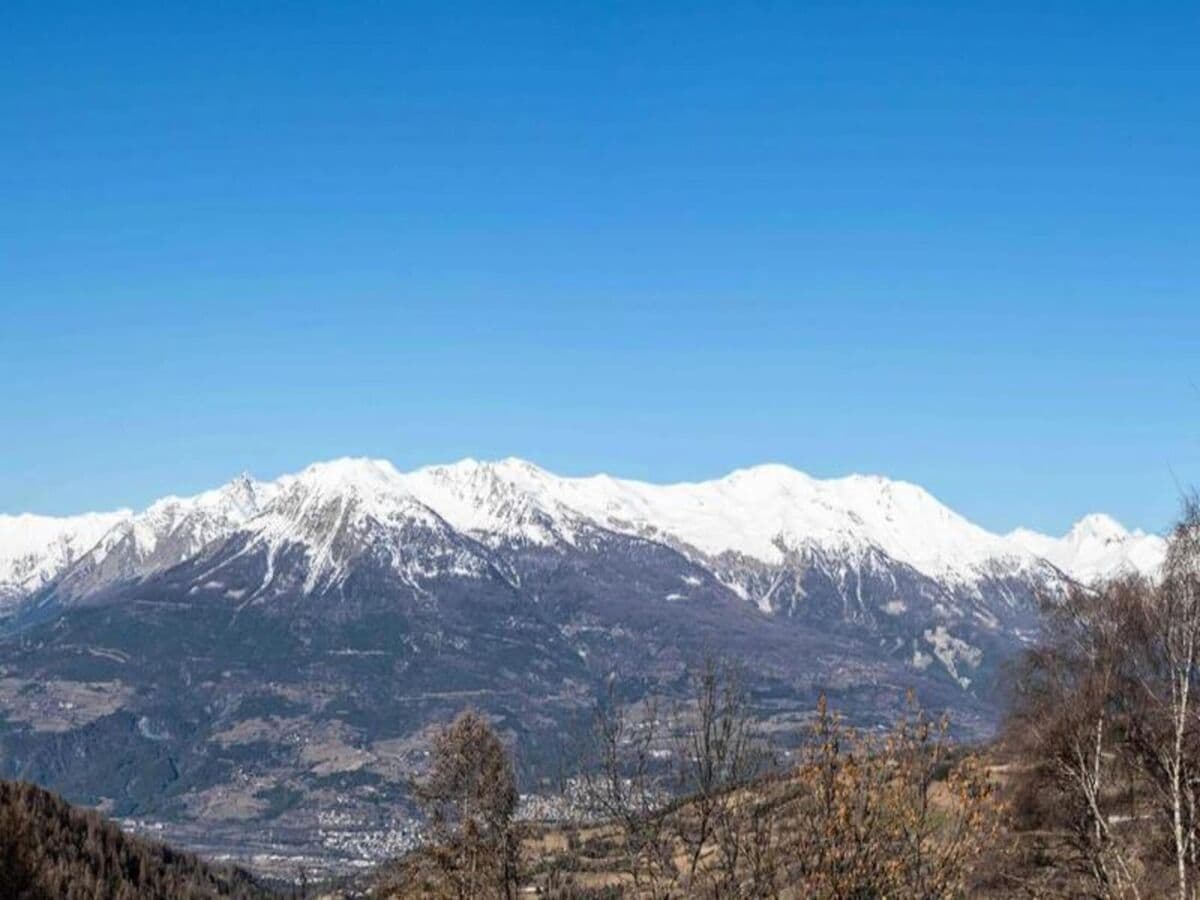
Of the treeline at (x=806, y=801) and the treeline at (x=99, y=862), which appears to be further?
the treeline at (x=99, y=862)

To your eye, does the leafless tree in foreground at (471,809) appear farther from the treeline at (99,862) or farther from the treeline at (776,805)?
the treeline at (99,862)

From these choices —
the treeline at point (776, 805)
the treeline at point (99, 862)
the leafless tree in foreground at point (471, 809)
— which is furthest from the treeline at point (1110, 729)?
the treeline at point (99, 862)

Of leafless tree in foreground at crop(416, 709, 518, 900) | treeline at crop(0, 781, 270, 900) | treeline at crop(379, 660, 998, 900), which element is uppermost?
treeline at crop(379, 660, 998, 900)

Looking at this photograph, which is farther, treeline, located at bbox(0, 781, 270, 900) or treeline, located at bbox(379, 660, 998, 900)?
treeline, located at bbox(0, 781, 270, 900)

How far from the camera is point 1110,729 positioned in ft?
194

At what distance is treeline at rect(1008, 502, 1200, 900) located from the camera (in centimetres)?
3475

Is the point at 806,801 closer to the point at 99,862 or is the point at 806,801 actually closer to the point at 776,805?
the point at 776,805

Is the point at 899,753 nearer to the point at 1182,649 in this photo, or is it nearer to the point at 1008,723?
the point at 1182,649

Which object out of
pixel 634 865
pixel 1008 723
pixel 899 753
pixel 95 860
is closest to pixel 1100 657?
pixel 1008 723

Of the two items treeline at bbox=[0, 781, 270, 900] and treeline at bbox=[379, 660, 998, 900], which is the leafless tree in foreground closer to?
treeline at bbox=[379, 660, 998, 900]

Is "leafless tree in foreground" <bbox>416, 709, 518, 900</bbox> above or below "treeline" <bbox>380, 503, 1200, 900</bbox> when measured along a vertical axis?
below

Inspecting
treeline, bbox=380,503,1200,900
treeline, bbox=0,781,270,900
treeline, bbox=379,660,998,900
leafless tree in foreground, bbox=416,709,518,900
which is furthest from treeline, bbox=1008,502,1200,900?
treeline, bbox=0,781,270,900

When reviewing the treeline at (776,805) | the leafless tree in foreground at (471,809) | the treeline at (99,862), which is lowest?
the treeline at (99,862)

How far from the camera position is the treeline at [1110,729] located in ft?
114
